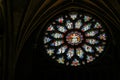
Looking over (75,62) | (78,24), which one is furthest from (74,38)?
(75,62)

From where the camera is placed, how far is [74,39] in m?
18.4

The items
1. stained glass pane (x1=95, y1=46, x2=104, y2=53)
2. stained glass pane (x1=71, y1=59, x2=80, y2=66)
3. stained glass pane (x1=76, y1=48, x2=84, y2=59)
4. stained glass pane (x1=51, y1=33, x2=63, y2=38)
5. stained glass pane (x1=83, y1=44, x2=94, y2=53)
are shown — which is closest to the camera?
stained glass pane (x1=71, y1=59, x2=80, y2=66)

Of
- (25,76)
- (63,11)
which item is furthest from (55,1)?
(25,76)

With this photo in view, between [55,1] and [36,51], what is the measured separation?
2.49 meters

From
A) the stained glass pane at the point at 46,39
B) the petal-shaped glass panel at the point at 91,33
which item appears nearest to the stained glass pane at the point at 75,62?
the petal-shaped glass panel at the point at 91,33

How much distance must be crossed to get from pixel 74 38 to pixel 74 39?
5 centimetres

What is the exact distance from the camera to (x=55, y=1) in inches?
700

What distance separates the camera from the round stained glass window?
701 inches

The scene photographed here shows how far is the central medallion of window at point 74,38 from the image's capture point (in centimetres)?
1827

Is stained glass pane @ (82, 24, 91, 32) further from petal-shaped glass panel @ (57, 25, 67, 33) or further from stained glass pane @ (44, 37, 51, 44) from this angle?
stained glass pane @ (44, 37, 51, 44)

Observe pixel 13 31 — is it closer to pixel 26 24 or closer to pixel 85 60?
pixel 26 24

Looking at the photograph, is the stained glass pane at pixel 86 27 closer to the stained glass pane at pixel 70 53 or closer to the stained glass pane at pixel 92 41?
the stained glass pane at pixel 92 41

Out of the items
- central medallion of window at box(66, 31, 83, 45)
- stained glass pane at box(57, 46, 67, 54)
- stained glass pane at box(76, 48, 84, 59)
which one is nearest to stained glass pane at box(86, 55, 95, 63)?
stained glass pane at box(76, 48, 84, 59)

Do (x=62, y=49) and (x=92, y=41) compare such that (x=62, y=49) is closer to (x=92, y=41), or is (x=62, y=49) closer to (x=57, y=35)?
(x=57, y=35)
